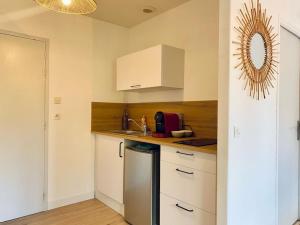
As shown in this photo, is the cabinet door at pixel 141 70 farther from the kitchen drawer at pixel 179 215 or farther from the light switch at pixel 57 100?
the kitchen drawer at pixel 179 215

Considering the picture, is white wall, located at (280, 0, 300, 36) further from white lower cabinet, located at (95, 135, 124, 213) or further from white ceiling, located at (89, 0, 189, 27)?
white lower cabinet, located at (95, 135, 124, 213)

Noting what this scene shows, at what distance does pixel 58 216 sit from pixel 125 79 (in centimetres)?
188

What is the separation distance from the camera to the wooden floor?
256cm

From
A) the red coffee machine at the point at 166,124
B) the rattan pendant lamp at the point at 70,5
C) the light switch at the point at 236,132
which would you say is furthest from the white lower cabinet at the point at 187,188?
the rattan pendant lamp at the point at 70,5

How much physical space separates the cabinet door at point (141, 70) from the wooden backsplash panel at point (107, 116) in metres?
0.35

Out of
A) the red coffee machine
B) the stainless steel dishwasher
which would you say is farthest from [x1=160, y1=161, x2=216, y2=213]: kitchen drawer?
the red coffee machine

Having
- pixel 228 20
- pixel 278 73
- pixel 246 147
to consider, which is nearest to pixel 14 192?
pixel 246 147

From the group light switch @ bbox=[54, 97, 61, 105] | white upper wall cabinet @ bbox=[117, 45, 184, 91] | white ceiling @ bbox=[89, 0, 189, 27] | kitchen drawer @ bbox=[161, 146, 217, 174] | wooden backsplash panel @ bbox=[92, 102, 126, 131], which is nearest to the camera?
kitchen drawer @ bbox=[161, 146, 217, 174]

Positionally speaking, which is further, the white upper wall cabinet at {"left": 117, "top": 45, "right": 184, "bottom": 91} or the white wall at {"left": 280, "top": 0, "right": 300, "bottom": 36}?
the white upper wall cabinet at {"left": 117, "top": 45, "right": 184, "bottom": 91}

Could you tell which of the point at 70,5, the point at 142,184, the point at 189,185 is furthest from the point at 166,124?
the point at 70,5

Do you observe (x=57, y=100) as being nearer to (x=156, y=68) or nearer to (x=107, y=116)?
(x=107, y=116)

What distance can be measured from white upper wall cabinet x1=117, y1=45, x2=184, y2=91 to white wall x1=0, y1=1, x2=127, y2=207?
0.54m

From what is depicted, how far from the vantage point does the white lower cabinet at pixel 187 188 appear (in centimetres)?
176

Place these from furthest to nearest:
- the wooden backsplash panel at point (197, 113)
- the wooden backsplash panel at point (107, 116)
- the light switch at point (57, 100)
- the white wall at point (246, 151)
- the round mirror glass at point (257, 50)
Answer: the wooden backsplash panel at point (107, 116)
the light switch at point (57, 100)
the wooden backsplash panel at point (197, 113)
the round mirror glass at point (257, 50)
the white wall at point (246, 151)
